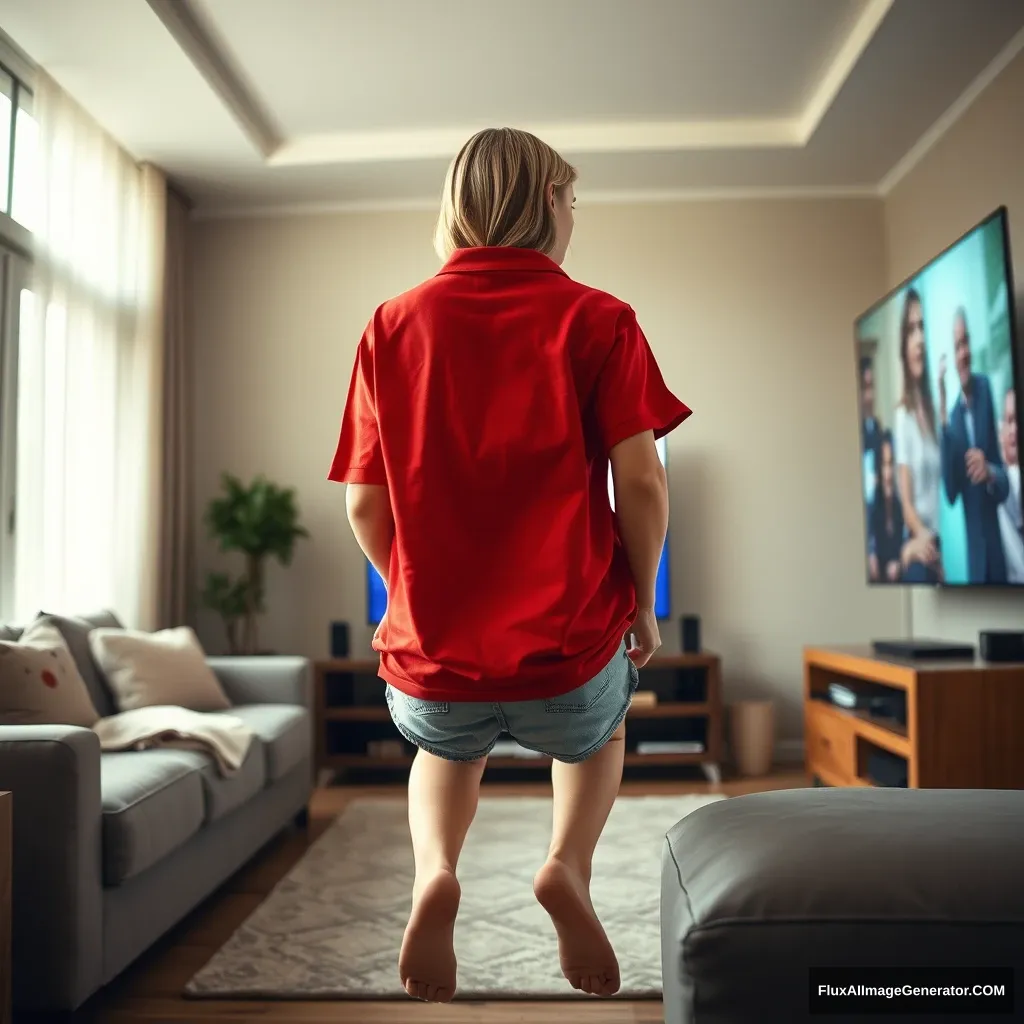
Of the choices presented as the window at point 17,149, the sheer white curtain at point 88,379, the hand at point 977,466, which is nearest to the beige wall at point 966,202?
the hand at point 977,466

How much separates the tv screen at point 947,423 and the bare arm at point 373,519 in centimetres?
247

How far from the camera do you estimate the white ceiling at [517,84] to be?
356 centimetres

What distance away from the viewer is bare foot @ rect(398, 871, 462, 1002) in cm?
129

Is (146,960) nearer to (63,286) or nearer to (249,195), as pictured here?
(63,286)

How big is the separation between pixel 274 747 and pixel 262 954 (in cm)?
85

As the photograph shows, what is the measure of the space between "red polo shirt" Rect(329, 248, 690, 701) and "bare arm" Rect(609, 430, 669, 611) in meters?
0.02

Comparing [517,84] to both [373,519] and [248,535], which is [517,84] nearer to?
[248,535]

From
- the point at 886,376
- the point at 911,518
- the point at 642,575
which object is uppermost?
the point at 886,376

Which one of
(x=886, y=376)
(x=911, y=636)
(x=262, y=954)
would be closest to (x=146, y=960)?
(x=262, y=954)

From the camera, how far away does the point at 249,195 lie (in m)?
5.05

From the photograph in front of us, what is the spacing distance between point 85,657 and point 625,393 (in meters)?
2.48

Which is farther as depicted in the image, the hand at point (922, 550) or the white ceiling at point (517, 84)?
the hand at point (922, 550)

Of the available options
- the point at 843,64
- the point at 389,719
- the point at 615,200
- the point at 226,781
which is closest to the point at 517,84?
the point at 615,200

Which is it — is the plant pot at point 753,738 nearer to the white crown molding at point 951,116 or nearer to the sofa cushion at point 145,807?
the white crown molding at point 951,116
